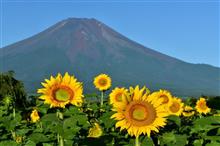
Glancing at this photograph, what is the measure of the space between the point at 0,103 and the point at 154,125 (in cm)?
636

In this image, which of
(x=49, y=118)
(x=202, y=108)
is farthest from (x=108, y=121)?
(x=202, y=108)

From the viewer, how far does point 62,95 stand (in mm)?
6559

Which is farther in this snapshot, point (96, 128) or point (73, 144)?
point (96, 128)

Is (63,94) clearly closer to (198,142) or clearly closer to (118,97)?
(198,142)

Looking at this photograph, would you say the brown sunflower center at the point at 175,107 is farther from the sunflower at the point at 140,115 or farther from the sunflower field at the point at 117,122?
the sunflower at the point at 140,115

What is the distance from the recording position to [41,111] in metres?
6.66

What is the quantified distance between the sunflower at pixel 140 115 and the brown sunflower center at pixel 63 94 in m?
1.04

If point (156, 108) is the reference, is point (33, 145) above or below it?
below

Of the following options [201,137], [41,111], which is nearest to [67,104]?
[41,111]

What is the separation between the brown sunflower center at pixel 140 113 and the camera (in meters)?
5.52

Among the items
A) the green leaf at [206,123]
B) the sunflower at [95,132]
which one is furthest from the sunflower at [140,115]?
the sunflower at [95,132]

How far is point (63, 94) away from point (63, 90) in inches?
3.2

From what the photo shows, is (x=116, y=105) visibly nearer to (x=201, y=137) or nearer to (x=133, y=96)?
(x=133, y=96)

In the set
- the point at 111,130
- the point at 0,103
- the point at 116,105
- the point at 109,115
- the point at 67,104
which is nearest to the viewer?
the point at 116,105
